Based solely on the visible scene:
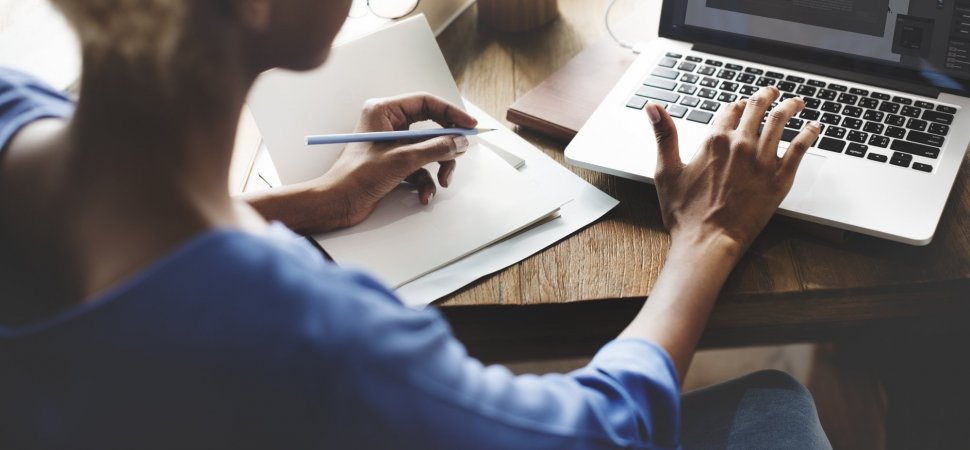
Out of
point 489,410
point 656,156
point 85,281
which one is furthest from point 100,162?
point 656,156

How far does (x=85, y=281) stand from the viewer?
472 mm

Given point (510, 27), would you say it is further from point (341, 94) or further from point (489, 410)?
point (489, 410)

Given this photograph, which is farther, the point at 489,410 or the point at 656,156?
the point at 656,156

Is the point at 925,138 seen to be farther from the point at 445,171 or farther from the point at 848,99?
the point at 445,171

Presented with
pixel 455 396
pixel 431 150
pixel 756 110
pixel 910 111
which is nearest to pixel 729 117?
pixel 756 110

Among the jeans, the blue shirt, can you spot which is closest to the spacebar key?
the jeans

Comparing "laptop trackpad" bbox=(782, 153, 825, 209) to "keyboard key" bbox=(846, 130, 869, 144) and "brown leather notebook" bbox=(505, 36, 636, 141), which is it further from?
"brown leather notebook" bbox=(505, 36, 636, 141)

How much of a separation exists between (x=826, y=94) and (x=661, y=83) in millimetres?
198

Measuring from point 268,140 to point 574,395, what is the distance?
498 mm

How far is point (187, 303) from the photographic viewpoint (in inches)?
17.2

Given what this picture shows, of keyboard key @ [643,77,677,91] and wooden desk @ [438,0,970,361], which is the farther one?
keyboard key @ [643,77,677,91]

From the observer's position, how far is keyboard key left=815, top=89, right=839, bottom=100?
940 millimetres

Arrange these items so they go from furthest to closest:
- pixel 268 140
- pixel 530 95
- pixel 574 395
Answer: pixel 530 95, pixel 268 140, pixel 574 395

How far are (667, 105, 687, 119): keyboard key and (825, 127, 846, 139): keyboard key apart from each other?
0.54ft
